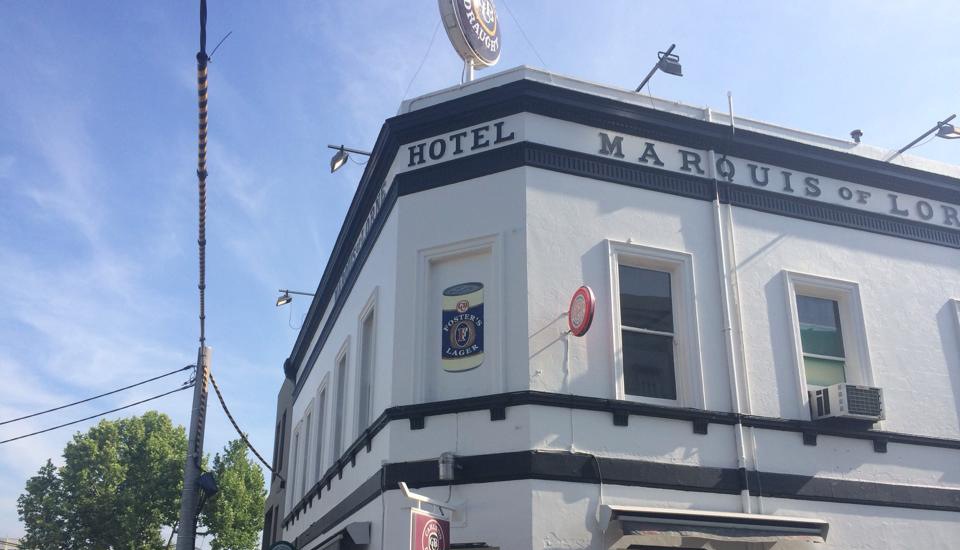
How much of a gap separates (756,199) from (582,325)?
3987 millimetres

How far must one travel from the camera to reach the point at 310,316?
21.7 metres

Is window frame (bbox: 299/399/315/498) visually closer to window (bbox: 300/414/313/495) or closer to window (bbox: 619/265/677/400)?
window (bbox: 300/414/313/495)

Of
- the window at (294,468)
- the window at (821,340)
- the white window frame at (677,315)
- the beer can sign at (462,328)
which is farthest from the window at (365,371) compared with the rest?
the window at (294,468)

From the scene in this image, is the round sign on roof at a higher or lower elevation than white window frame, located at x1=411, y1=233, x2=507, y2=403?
higher

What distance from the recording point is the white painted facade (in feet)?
34.9

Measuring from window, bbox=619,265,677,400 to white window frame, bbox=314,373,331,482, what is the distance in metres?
7.23

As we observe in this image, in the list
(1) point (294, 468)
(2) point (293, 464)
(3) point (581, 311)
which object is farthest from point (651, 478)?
(2) point (293, 464)

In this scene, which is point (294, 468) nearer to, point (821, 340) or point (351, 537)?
point (351, 537)

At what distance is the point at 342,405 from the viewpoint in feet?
53.6

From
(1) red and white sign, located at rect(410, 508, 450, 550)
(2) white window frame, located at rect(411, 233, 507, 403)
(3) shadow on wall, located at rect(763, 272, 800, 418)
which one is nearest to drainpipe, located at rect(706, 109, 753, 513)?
(3) shadow on wall, located at rect(763, 272, 800, 418)

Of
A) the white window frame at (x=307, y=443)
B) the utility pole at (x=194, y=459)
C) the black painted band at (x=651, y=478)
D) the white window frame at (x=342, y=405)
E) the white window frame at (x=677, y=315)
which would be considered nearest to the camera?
the black painted band at (x=651, y=478)

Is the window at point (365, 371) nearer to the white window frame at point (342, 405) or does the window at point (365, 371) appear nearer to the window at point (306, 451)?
the white window frame at point (342, 405)

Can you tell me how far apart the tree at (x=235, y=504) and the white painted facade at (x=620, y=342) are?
3501 centimetres

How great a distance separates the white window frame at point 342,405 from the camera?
1495cm
